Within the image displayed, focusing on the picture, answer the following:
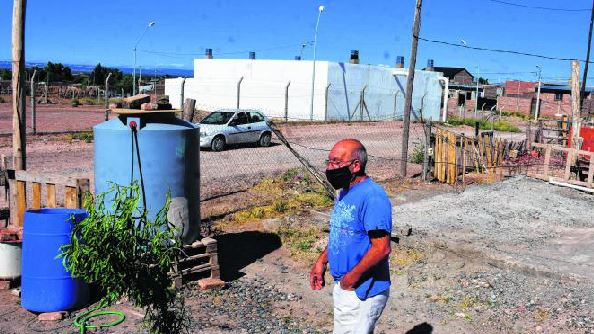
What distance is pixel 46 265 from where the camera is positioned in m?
5.70

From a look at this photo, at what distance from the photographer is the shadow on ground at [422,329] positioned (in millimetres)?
5707

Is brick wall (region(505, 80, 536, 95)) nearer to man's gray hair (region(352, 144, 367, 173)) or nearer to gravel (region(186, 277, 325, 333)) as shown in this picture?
gravel (region(186, 277, 325, 333))

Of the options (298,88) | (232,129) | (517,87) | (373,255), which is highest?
(517,87)

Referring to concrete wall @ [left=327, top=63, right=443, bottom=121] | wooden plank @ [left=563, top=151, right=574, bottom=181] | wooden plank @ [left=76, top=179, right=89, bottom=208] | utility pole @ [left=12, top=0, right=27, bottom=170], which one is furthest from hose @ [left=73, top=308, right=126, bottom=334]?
concrete wall @ [left=327, top=63, right=443, bottom=121]

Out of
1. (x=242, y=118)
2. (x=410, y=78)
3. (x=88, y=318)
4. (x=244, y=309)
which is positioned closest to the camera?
(x=88, y=318)

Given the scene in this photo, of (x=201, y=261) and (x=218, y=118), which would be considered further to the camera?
(x=218, y=118)

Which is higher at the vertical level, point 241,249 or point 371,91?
point 371,91

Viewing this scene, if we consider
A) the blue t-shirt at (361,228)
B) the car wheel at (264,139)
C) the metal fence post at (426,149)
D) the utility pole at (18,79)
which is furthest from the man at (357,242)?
the car wheel at (264,139)

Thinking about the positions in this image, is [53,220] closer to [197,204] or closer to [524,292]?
[197,204]

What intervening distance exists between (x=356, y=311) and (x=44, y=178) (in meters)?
4.35

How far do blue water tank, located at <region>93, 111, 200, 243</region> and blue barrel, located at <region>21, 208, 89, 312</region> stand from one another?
0.70 m

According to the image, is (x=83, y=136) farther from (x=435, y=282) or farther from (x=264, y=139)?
(x=435, y=282)

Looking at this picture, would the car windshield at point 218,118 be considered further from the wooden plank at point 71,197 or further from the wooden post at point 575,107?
the wooden plank at point 71,197

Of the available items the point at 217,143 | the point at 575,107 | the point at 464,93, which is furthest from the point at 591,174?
the point at 464,93
